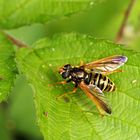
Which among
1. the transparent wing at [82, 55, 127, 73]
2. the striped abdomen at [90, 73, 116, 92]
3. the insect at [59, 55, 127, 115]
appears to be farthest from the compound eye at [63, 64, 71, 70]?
the striped abdomen at [90, 73, 116, 92]

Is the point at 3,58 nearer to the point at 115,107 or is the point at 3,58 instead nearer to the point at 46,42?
the point at 46,42

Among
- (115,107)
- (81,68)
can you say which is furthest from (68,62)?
(115,107)

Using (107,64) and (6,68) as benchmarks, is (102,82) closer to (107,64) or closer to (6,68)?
(107,64)

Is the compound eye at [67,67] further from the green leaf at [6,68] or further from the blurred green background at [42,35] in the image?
the blurred green background at [42,35]

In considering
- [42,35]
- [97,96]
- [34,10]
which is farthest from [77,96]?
[42,35]

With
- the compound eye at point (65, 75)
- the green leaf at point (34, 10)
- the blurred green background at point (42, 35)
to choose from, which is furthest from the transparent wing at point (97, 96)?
the blurred green background at point (42, 35)

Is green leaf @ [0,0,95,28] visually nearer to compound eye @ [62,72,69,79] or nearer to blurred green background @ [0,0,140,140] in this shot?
compound eye @ [62,72,69,79]

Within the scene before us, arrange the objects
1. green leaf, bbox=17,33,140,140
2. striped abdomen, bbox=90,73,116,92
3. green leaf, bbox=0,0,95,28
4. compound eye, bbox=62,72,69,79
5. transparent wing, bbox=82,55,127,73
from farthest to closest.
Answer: green leaf, bbox=0,0,95,28
compound eye, bbox=62,72,69,79
transparent wing, bbox=82,55,127,73
striped abdomen, bbox=90,73,116,92
green leaf, bbox=17,33,140,140
